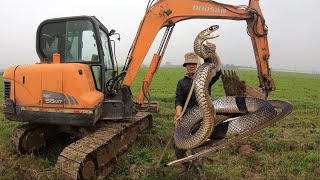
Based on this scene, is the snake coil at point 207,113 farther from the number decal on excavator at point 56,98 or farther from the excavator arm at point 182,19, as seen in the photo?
the excavator arm at point 182,19

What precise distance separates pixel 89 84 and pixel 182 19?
2.55 m

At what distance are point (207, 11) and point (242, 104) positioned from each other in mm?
3256

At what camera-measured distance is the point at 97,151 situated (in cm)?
536

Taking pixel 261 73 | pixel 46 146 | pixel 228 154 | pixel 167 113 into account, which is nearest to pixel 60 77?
pixel 46 146

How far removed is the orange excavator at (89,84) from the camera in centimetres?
577

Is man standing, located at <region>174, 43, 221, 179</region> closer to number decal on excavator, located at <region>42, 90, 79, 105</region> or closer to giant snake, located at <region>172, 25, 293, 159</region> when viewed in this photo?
giant snake, located at <region>172, 25, 293, 159</region>

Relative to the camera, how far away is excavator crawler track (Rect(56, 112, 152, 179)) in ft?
16.1

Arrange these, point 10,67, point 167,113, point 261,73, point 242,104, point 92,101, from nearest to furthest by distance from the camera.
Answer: point 242,104 → point 92,101 → point 10,67 → point 261,73 → point 167,113

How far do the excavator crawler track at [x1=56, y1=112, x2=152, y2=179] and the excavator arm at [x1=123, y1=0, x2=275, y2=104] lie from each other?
3.46ft

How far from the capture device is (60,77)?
19.2 feet

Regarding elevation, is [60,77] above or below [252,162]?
above

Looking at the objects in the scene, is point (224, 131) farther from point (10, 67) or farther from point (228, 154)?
point (10, 67)

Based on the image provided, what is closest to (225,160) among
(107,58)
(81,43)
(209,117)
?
(209,117)

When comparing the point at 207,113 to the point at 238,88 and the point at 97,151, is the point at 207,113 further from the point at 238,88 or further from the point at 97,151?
the point at 238,88
